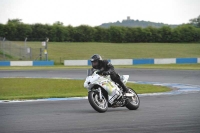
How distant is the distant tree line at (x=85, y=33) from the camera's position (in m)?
54.8

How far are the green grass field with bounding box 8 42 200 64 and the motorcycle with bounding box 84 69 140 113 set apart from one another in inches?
1428

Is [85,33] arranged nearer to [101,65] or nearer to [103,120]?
[101,65]

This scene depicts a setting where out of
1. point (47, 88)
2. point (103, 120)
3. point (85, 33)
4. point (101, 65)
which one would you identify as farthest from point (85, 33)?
point (103, 120)

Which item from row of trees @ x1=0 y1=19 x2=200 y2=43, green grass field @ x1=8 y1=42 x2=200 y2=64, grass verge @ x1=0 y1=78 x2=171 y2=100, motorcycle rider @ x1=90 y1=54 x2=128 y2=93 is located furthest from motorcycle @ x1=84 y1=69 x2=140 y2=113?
row of trees @ x1=0 y1=19 x2=200 y2=43

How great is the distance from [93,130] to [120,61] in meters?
37.4

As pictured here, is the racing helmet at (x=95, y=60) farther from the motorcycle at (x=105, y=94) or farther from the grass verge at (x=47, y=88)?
the grass verge at (x=47, y=88)

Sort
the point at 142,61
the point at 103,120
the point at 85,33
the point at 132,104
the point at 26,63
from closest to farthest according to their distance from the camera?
the point at 103,120 → the point at 132,104 → the point at 26,63 → the point at 142,61 → the point at 85,33

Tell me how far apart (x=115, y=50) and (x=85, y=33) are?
9113 millimetres

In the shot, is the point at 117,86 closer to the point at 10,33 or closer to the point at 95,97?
the point at 95,97

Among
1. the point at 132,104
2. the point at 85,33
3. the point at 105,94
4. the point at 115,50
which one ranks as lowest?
the point at 115,50

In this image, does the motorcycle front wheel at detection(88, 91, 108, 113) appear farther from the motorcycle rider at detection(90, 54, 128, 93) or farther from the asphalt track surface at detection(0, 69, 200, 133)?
the motorcycle rider at detection(90, 54, 128, 93)

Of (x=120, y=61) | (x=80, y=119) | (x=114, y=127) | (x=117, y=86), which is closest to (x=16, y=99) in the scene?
(x=117, y=86)

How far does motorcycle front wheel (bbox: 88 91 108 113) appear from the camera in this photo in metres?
10.7

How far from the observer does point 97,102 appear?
35.6ft
